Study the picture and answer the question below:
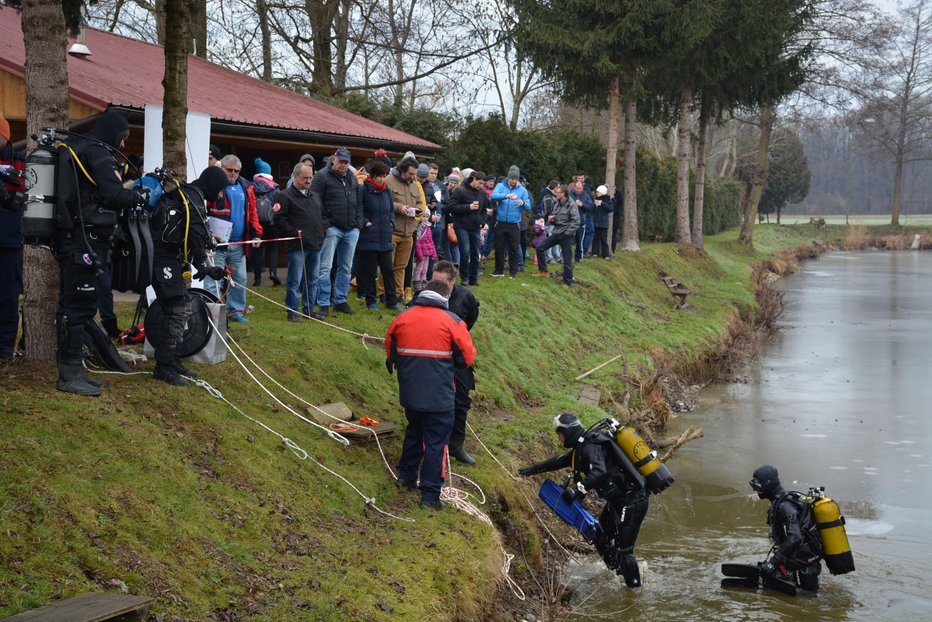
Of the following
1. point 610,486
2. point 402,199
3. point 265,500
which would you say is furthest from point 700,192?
point 265,500

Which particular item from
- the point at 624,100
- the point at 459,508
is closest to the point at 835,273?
the point at 624,100

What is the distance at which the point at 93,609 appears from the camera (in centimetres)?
488

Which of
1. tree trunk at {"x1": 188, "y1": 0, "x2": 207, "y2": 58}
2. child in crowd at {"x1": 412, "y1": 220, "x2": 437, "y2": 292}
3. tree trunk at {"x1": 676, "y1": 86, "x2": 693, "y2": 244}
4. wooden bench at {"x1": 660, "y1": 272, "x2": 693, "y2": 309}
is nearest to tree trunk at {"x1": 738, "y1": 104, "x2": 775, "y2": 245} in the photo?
tree trunk at {"x1": 676, "y1": 86, "x2": 693, "y2": 244}

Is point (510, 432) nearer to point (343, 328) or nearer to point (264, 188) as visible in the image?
point (343, 328)

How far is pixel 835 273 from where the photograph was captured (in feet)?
142

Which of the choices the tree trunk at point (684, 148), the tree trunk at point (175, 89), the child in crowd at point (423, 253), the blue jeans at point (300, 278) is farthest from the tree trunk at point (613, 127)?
the tree trunk at point (175, 89)

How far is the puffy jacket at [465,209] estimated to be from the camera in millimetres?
16484

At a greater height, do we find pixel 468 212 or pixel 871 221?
pixel 871 221

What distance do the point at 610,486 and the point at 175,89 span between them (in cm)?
608

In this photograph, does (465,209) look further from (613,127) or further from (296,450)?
(613,127)

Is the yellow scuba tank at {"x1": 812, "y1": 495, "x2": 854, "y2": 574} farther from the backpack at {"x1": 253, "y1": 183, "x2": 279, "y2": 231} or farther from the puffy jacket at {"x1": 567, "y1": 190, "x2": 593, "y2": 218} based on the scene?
the puffy jacket at {"x1": 567, "y1": 190, "x2": 593, "y2": 218}

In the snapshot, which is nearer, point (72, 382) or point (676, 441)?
point (72, 382)

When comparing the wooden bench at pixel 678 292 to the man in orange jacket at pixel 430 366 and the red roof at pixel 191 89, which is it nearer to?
the red roof at pixel 191 89

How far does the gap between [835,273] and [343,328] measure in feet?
120
